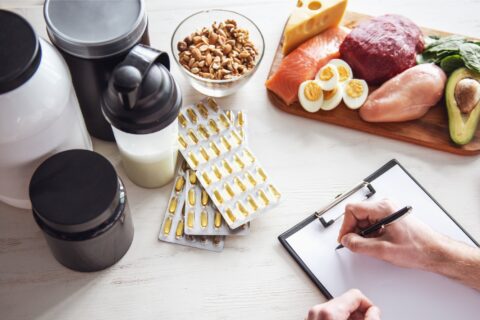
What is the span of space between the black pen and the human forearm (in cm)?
10

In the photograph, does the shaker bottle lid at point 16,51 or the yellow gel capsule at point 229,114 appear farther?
the yellow gel capsule at point 229,114

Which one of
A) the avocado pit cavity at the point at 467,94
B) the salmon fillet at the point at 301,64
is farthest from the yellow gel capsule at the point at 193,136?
the avocado pit cavity at the point at 467,94

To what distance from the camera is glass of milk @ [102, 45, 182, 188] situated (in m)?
0.78

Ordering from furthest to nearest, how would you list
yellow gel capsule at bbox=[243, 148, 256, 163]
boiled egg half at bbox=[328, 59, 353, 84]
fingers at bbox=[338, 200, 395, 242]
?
boiled egg half at bbox=[328, 59, 353, 84] → yellow gel capsule at bbox=[243, 148, 256, 163] → fingers at bbox=[338, 200, 395, 242]

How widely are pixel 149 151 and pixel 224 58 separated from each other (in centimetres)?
28

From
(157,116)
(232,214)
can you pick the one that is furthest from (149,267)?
(157,116)

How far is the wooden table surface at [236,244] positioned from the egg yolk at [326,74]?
0.33ft

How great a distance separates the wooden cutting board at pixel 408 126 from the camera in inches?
45.4

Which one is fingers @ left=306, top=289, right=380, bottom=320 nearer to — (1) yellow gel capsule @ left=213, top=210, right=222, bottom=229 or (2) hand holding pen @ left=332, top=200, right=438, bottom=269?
(2) hand holding pen @ left=332, top=200, right=438, bottom=269

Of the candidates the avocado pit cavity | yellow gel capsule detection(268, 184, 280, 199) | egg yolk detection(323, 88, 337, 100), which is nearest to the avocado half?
the avocado pit cavity

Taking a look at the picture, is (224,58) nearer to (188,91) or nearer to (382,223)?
(188,91)

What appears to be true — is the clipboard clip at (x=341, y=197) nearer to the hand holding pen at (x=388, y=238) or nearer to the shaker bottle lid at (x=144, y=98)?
the hand holding pen at (x=388, y=238)

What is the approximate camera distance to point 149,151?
97 cm

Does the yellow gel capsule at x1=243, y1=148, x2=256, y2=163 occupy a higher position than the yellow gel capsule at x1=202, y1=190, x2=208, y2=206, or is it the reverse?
the yellow gel capsule at x1=243, y1=148, x2=256, y2=163
